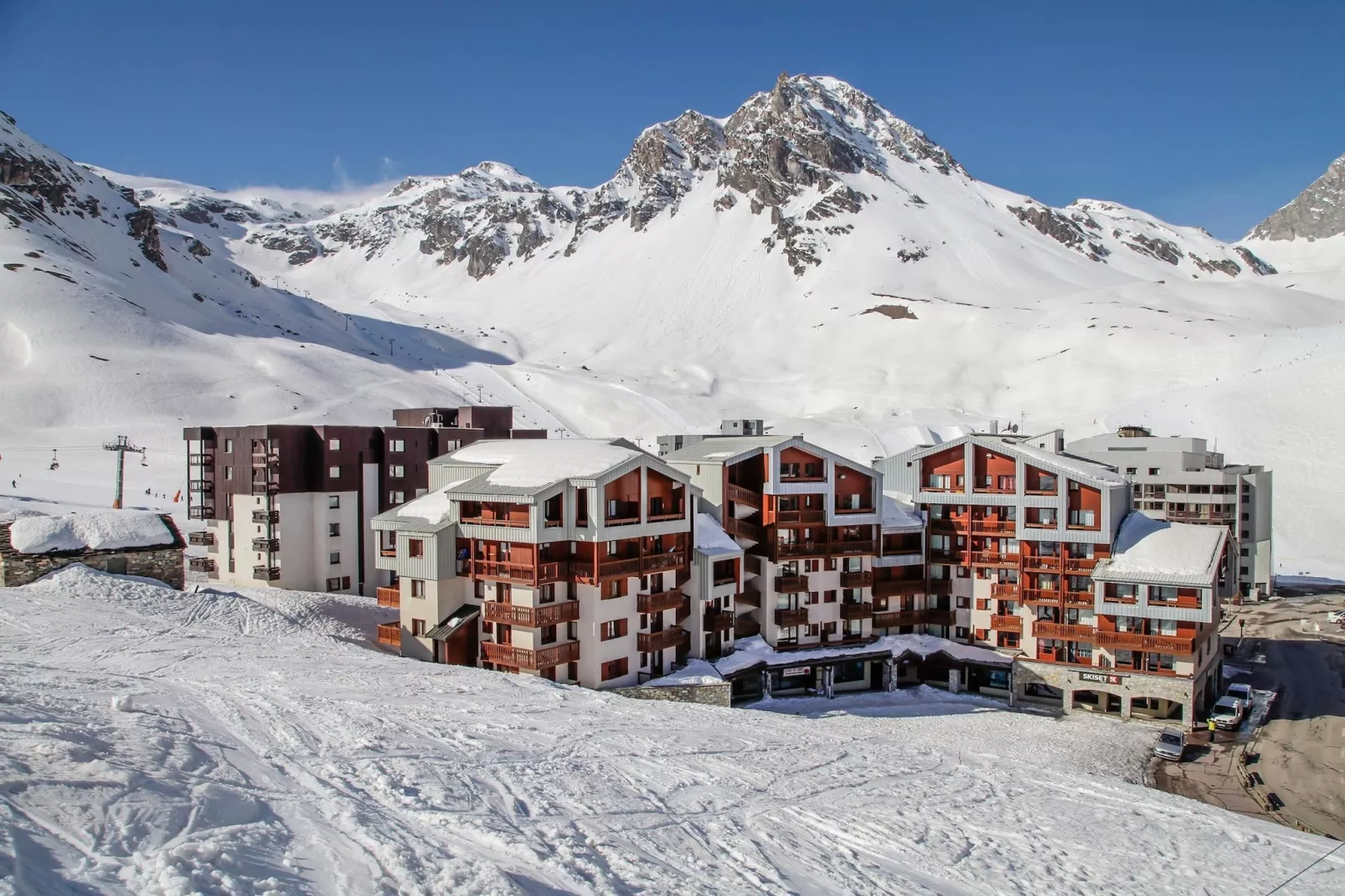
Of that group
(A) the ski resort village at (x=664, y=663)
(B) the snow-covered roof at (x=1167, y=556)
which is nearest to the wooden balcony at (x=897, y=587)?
(A) the ski resort village at (x=664, y=663)

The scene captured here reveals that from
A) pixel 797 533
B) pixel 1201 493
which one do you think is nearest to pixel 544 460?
pixel 797 533

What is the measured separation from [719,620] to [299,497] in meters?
24.1

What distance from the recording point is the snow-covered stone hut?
115ft

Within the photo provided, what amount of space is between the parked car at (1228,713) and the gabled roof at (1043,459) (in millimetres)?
9923

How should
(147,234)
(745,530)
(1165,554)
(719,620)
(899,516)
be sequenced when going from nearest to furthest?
1. (1165,554)
2. (719,620)
3. (745,530)
4. (899,516)
5. (147,234)

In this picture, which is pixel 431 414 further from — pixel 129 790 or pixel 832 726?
pixel 129 790

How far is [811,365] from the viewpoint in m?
163

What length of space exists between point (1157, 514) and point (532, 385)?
9916 centimetres

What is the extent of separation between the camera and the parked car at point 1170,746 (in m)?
32.4

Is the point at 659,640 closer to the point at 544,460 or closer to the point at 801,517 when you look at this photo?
the point at 544,460

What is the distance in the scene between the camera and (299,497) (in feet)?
157

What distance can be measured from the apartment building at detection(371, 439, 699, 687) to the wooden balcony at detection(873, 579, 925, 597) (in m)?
9.69

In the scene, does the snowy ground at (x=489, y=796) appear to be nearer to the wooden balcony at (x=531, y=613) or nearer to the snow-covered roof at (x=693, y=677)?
the wooden balcony at (x=531, y=613)

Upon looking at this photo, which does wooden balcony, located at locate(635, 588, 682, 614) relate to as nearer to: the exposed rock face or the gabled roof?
the gabled roof
